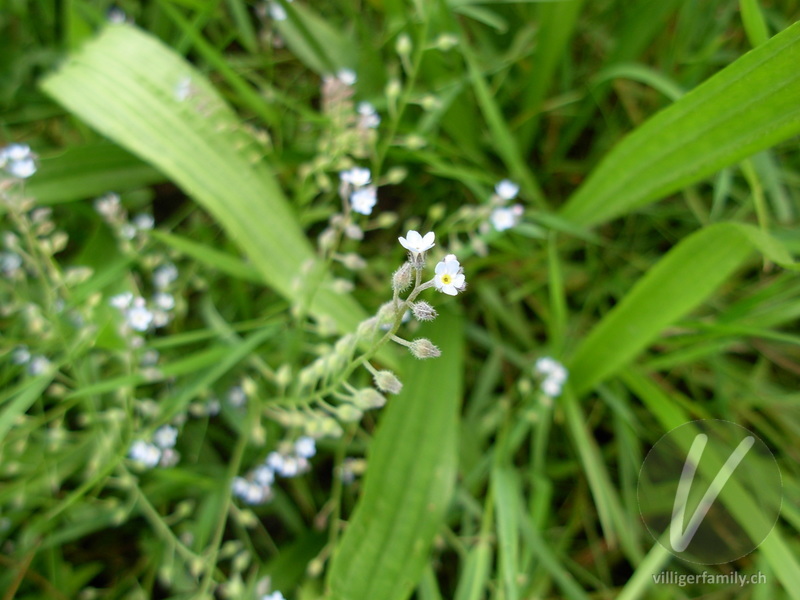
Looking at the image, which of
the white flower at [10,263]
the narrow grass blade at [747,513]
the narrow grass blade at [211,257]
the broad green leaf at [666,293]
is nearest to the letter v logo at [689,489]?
the narrow grass blade at [747,513]

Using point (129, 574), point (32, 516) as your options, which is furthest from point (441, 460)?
point (32, 516)

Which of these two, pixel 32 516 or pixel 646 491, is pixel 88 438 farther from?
pixel 646 491

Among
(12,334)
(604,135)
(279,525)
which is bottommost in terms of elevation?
(279,525)

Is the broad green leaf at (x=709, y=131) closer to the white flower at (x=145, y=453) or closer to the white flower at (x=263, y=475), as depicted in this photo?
the white flower at (x=263, y=475)

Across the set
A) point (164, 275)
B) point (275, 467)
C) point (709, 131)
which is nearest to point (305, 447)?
point (275, 467)

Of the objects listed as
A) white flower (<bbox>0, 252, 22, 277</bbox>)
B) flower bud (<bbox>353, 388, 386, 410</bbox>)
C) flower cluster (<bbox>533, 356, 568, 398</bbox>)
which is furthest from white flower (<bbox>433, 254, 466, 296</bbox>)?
white flower (<bbox>0, 252, 22, 277</bbox>)

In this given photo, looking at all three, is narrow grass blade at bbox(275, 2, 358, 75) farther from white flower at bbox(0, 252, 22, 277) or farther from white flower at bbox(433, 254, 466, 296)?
white flower at bbox(433, 254, 466, 296)

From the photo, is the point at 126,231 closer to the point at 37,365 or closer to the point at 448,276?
the point at 37,365
